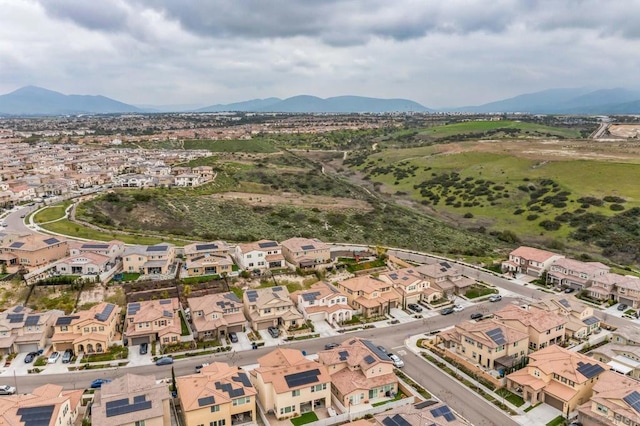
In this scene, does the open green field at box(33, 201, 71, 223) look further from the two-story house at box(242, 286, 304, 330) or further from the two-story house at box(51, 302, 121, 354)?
the two-story house at box(242, 286, 304, 330)

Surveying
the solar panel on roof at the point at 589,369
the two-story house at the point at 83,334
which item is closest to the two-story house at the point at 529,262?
the solar panel on roof at the point at 589,369

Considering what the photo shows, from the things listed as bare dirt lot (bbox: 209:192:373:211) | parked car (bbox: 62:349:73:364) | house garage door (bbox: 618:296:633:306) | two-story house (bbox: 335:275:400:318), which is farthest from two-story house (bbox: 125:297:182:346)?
bare dirt lot (bbox: 209:192:373:211)

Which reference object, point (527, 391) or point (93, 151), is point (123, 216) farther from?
point (93, 151)

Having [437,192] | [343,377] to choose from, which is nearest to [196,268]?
[343,377]

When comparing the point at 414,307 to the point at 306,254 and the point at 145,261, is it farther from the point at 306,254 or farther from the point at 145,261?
the point at 145,261

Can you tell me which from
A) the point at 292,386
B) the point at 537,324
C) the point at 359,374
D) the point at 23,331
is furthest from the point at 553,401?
the point at 23,331

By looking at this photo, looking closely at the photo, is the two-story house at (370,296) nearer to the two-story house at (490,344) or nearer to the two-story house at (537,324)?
the two-story house at (490,344)
